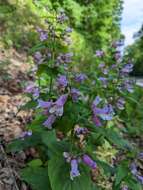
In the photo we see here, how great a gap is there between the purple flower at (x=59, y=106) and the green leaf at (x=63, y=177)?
0.33 metres

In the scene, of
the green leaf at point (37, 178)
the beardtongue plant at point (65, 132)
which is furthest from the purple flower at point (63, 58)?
the green leaf at point (37, 178)

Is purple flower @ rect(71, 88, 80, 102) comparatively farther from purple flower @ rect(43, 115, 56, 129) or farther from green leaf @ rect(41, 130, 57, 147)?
green leaf @ rect(41, 130, 57, 147)

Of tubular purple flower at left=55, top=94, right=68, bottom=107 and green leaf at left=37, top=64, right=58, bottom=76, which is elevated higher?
green leaf at left=37, top=64, right=58, bottom=76

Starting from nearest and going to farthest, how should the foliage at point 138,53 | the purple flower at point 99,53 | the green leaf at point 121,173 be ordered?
the green leaf at point 121,173 < the purple flower at point 99,53 < the foliage at point 138,53

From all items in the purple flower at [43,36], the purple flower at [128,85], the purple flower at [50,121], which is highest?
the purple flower at [43,36]

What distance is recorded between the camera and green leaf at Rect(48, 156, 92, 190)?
2.75m

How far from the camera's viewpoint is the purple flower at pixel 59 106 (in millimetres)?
2652

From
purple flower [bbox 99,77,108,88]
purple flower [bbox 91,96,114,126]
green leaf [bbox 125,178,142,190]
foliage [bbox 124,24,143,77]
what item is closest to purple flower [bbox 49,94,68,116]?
purple flower [bbox 91,96,114,126]

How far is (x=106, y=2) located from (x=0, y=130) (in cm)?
1643

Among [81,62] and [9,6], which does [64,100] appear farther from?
[81,62]

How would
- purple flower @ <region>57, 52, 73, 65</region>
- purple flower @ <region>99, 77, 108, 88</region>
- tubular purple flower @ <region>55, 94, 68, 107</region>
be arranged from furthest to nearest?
purple flower @ <region>99, 77, 108, 88</region> → purple flower @ <region>57, 52, 73, 65</region> → tubular purple flower @ <region>55, 94, 68, 107</region>

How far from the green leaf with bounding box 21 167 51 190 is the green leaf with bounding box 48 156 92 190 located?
0.29 metres

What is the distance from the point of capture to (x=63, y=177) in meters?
2.77

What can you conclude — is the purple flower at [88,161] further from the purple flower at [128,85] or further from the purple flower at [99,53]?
the purple flower at [99,53]
